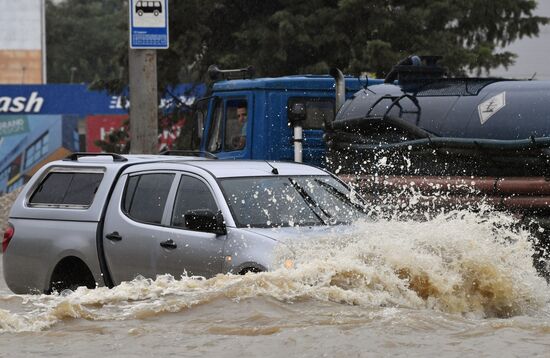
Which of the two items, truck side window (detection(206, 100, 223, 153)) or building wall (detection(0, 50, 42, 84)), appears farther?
building wall (detection(0, 50, 42, 84))

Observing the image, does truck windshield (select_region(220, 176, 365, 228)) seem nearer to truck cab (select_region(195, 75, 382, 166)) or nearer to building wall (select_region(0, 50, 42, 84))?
truck cab (select_region(195, 75, 382, 166))

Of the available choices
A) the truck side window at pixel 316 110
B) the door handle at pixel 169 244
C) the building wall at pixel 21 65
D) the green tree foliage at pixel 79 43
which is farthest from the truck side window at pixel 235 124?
the green tree foliage at pixel 79 43

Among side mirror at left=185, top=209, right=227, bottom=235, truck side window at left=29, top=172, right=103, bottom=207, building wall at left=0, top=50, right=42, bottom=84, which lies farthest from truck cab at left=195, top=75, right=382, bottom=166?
building wall at left=0, top=50, right=42, bottom=84

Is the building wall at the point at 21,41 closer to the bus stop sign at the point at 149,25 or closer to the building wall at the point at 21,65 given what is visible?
the building wall at the point at 21,65

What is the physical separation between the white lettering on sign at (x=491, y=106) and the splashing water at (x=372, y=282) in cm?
274

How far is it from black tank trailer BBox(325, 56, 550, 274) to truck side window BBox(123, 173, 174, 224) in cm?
302

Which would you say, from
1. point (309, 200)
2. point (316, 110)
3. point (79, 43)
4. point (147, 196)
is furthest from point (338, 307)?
point (79, 43)

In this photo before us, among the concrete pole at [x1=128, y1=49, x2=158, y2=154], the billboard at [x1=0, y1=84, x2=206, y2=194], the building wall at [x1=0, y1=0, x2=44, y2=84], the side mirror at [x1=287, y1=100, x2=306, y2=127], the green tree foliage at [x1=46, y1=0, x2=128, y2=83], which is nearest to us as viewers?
the side mirror at [x1=287, y1=100, x2=306, y2=127]

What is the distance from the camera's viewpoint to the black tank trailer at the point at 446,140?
39.3 feet

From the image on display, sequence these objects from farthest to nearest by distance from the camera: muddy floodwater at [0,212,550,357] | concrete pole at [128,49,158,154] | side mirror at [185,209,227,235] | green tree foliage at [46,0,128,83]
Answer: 1. green tree foliage at [46,0,128,83]
2. concrete pole at [128,49,158,154]
3. side mirror at [185,209,227,235]
4. muddy floodwater at [0,212,550,357]

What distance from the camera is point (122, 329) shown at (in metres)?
8.77

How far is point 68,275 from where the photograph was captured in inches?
447

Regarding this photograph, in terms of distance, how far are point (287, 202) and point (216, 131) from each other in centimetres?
639

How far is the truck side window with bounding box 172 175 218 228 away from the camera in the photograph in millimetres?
10547
